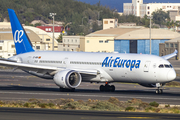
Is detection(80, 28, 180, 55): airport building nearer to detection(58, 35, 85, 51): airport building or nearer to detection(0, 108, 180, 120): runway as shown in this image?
detection(58, 35, 85, 51): airport building

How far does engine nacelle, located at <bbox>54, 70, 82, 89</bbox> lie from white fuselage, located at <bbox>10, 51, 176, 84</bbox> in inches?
58.0

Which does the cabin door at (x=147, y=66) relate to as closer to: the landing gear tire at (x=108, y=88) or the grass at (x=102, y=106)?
the landing gear tire at (x=108, y=88)

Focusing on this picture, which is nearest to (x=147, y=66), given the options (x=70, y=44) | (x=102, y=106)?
(x=102, y=106)

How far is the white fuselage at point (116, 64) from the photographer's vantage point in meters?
39.2

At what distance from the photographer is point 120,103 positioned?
103ft

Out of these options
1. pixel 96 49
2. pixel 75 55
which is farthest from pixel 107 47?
pixel 75 55

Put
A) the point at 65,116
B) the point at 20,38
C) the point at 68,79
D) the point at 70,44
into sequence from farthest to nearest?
1. the point at 70,44
2. the point at 20,38
3. the point at 68,79
4. the point at 65,116

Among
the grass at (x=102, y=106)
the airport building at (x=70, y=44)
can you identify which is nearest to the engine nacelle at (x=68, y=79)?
the grass at (x=102, y=106)

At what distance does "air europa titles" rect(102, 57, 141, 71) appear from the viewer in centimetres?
4006

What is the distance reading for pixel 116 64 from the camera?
1615 inches

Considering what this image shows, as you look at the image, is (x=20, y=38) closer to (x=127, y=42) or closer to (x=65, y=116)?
→ (x=65, y=116)

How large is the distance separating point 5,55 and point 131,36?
1674 inches

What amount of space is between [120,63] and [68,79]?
18.1ft

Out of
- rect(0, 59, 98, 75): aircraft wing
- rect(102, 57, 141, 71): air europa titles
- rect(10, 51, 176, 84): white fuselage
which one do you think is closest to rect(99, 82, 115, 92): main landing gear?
rect(10, 51, 176, 84): white fuselage
